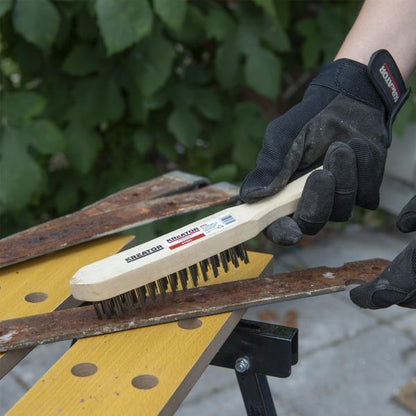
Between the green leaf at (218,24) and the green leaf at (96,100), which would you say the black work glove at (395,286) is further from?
the green leaf at (96,100)

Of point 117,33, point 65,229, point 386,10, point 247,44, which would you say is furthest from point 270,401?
point 247,44

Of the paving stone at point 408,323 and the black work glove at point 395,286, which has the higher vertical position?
the black work glove at point 395,286

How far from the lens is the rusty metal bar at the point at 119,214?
4.63ft

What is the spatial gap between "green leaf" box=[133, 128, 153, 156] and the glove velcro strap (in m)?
1.45

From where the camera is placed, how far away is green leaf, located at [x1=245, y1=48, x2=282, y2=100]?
251cm

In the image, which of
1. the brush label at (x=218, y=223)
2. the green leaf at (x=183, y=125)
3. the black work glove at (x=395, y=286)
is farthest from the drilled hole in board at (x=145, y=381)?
the green leaf at (x=183, y=125)

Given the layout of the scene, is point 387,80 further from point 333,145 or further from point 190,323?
point 190,323

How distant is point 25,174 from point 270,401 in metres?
1.24

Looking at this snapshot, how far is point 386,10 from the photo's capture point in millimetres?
1390

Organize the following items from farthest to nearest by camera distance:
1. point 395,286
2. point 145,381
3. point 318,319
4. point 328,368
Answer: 1. point 318,319
2. point 328,368
3. point 395,286
4. point 145,381

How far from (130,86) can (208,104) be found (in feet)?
1.02

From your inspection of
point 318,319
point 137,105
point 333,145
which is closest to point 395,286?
point 333,145

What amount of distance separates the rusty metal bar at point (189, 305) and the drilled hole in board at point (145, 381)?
0.14m

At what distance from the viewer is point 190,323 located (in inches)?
47.5
